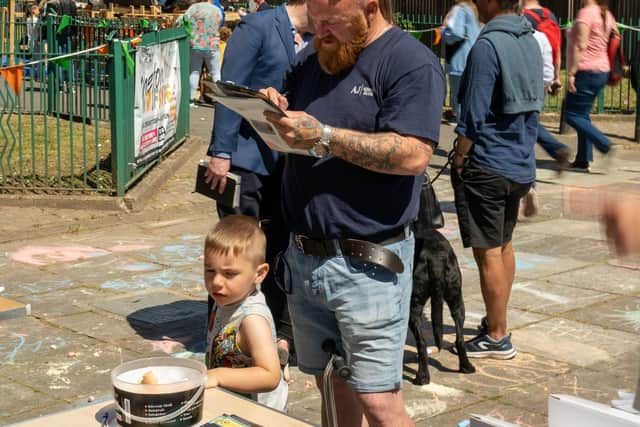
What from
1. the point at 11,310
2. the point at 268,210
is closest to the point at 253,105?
the point at 11,310

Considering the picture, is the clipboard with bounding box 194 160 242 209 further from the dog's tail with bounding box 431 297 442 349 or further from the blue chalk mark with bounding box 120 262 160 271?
the blue chalk mark with bounding box 120 262 160 271

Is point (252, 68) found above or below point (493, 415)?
above

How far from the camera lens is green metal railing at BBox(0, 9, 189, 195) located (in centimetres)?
922

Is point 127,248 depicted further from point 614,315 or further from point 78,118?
point 78,118

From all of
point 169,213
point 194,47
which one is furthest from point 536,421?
point 194,47

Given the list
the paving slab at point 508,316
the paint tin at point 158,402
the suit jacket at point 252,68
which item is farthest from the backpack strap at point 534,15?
the paint tin at point 158,402

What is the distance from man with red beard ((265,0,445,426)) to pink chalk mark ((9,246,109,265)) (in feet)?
14.8

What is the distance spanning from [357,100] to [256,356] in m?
0.88

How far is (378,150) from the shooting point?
10.4 feet

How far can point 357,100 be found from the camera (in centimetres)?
333

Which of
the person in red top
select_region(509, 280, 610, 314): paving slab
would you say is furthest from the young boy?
the person in red top

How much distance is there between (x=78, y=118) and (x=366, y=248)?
9.11 meters

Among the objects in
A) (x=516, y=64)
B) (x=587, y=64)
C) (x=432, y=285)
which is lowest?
(x=432, y=285)

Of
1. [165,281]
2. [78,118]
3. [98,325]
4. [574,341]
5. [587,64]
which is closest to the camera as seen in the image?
[574,341]
